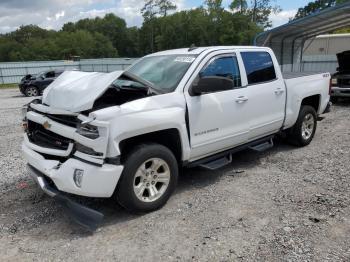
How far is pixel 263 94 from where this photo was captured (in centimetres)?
550

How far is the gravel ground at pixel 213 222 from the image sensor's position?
3.43 metres

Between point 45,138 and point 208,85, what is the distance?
2.10 m

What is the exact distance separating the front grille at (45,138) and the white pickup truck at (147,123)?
0.04 feet

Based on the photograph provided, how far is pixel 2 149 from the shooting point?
7.43 meters

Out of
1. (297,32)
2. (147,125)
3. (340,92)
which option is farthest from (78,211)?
(297,32)

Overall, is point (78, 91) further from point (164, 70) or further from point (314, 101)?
point (314, 101)

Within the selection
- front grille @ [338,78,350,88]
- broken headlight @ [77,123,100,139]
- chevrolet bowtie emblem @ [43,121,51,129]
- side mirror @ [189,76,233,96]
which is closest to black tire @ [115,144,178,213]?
broken headlight @ [77,123,100,139]

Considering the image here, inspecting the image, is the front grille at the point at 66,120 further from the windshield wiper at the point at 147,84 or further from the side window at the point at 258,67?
the side window at the point at 258,67

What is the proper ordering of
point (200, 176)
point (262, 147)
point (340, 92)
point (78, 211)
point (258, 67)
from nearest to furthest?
point (78, 211), point (200, 176), point (258, 67), point (262, 147), point (340, 92)

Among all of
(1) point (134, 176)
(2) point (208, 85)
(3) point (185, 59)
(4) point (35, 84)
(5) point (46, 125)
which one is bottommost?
(4) point (35, 84)

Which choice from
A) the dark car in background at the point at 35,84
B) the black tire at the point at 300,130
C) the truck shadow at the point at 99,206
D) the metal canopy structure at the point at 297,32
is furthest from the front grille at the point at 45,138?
the dark car in background at the point at 35,84

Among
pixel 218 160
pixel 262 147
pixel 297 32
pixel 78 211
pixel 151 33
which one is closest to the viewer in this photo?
pixel 78 211

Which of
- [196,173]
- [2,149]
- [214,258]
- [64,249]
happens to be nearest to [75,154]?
[64,249]

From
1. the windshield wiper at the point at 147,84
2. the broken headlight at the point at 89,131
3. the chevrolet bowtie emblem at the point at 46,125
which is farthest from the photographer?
the windshield wiper at the point at 147,84
